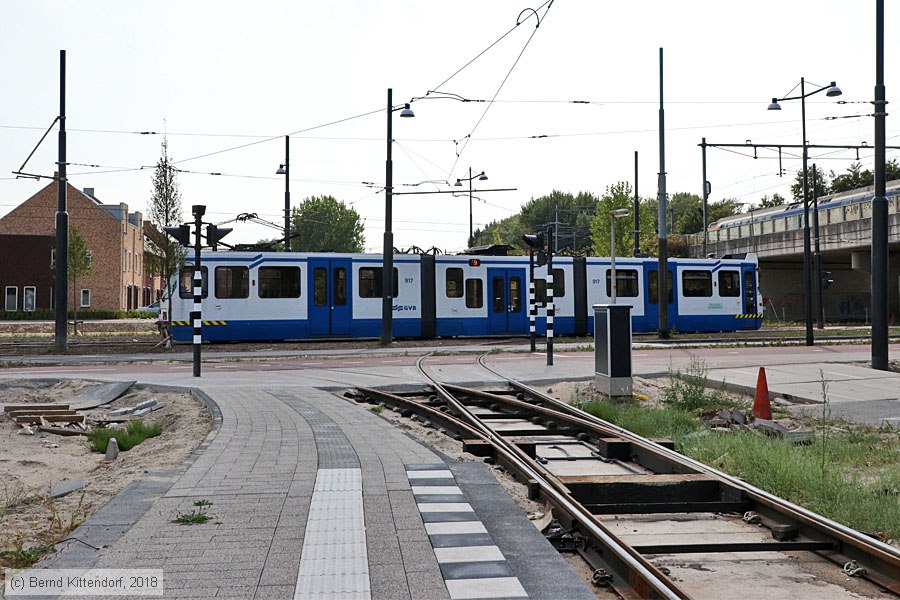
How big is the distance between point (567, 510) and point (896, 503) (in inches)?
92.1

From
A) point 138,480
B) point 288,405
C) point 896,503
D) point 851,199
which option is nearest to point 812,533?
point 896,503

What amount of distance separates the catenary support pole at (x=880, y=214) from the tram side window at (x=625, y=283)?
46.4 feet

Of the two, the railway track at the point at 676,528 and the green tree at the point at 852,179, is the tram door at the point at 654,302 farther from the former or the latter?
the green tree at the point at 852,179

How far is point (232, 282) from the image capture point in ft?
83.7

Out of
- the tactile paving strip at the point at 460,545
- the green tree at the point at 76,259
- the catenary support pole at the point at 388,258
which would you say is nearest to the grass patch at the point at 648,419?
the tactile paving strip at the point at 460,545

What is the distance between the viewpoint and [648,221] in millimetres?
53062

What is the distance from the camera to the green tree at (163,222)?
2853 cm

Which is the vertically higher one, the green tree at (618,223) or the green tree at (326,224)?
the green tree at (326,224)

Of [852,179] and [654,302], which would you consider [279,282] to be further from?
[852,179]

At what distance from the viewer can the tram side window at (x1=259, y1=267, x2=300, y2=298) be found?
2578 centimetres

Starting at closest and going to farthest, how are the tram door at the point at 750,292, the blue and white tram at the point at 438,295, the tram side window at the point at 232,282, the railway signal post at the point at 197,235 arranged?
the railway signal post at the point at 197,235 → the tram side window at the point at 232,282 → the blue and white tram at the point at 438,295 → the tram door at the point at 750,292

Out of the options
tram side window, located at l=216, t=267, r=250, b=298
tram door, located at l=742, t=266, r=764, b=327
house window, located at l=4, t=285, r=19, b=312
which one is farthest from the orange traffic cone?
house window, located at l=4, t=285, r=19, b=312

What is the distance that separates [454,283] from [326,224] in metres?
71.4

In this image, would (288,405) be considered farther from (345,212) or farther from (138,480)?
(345,212)
